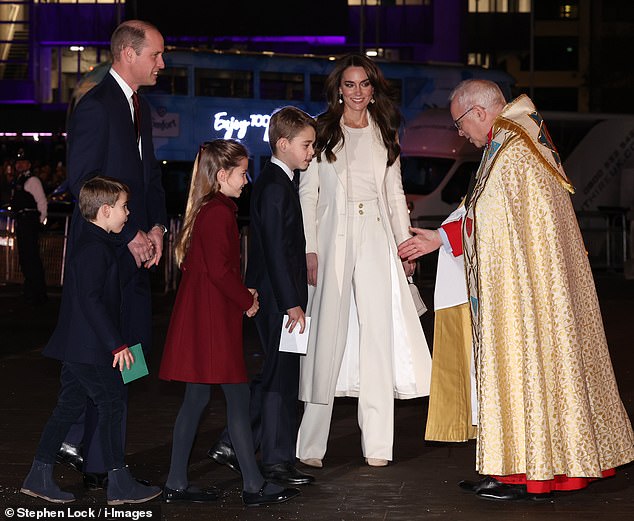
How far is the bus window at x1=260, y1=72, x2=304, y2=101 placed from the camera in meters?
31.9

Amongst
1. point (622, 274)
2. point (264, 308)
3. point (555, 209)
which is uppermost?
point (555, 209)


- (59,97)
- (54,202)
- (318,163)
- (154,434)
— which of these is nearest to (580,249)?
(318,163)

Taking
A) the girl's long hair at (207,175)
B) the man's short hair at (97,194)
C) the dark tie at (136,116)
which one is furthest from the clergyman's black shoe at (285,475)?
the dark tie at (136,116)

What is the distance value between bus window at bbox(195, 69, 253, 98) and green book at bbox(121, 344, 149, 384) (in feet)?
81.0

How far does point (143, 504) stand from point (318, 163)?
2.16m

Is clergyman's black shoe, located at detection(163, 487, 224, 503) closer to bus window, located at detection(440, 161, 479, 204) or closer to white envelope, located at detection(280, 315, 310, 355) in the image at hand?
white envelope, located at detection(280, 315, 310, 355)

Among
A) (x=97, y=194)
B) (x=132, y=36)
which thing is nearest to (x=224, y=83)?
(x=132, y=36)

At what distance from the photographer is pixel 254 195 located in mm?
6930

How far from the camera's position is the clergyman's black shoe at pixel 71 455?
22.7 ft

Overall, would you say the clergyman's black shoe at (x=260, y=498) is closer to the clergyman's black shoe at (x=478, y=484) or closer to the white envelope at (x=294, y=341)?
the white envelope at (x=294, y=341)

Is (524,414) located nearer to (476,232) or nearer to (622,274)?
(476,232)

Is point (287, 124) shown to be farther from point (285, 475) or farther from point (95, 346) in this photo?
point (285, 475)

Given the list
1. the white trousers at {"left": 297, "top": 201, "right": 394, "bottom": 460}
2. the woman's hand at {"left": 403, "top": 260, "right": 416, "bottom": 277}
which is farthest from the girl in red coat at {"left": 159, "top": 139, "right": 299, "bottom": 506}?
the woman's hand at {"left": 403, "top": 260, "right": 416, "bottom": 277}

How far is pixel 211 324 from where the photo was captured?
250 inches
